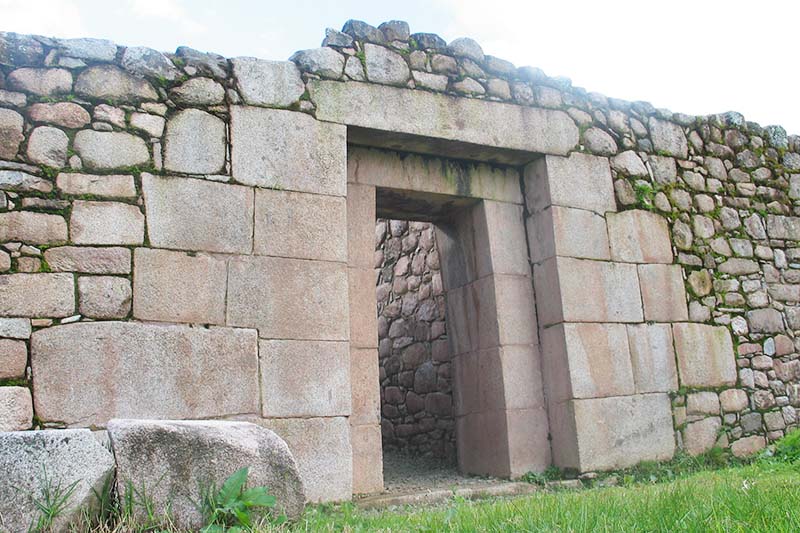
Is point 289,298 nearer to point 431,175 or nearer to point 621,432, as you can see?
point 431,175

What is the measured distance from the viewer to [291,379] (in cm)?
457

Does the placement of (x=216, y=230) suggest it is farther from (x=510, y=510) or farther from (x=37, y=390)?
(x=510, y=510)

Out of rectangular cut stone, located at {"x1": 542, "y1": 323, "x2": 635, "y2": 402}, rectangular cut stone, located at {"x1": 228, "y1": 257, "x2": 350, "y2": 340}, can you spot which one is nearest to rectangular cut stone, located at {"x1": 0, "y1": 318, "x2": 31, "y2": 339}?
rectangular cut stone, located at {"x1": 228, "y1": 257, "x2": 350, "y2": 340}

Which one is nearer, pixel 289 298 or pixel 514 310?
pixel 289 298

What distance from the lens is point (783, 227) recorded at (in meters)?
6.91

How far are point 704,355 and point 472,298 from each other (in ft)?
6.72

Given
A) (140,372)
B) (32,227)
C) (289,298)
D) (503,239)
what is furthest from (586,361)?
(32,227)

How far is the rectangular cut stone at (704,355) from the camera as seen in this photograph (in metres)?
5.98

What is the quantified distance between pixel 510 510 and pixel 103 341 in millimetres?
2481

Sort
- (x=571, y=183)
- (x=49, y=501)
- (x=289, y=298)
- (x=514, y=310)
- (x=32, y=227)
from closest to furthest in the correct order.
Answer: (x=49, y=501) < (x=32, y=227) < (x=289, y=298) < (x=514, y=310) < (x=571, y=183)

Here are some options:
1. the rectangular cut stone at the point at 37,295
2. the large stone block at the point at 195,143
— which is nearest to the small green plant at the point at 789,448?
the large stone block at the point at 195,143

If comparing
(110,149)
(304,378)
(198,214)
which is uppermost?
(110,149)

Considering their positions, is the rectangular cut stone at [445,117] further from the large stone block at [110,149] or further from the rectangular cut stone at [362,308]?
the large stone block at [110,149]

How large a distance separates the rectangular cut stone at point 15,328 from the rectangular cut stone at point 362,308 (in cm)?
211
